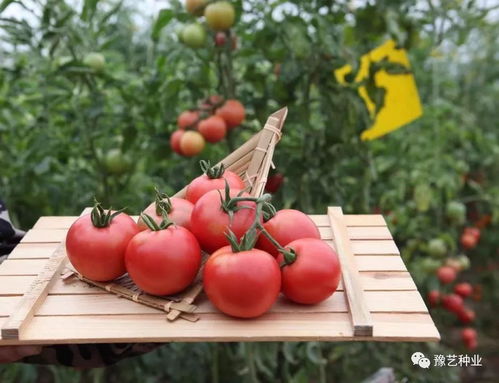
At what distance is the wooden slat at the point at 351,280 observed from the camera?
2.65 ft

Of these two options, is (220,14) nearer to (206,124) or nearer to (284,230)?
(206,124)

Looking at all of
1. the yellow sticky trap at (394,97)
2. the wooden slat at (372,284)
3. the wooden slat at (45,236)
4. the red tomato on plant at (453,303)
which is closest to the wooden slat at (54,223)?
the wooden slat at (45,236)

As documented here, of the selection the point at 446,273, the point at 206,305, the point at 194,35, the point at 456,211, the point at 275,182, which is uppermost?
the point at 194,35

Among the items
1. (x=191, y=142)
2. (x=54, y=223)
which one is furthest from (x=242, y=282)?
(x=191, y=142)

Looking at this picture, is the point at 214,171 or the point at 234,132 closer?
the point at 214,171

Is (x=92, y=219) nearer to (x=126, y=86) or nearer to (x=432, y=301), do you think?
(x=126, y=86)

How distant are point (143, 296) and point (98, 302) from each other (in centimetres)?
6

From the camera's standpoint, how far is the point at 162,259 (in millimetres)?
875

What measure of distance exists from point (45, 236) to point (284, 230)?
450mm

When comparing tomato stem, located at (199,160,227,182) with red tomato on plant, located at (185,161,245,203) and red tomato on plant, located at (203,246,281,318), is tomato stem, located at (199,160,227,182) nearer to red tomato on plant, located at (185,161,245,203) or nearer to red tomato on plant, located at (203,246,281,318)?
red tomato on plant, located at (185,161,245,203)

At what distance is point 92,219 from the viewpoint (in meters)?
0.95

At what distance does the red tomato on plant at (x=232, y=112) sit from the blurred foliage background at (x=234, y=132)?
0.09m

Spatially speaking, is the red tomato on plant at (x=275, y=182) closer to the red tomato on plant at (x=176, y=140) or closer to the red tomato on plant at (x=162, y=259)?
the red tomato on plant at (x=176, y=140)

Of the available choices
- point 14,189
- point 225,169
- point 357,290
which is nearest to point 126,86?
point 14,189
